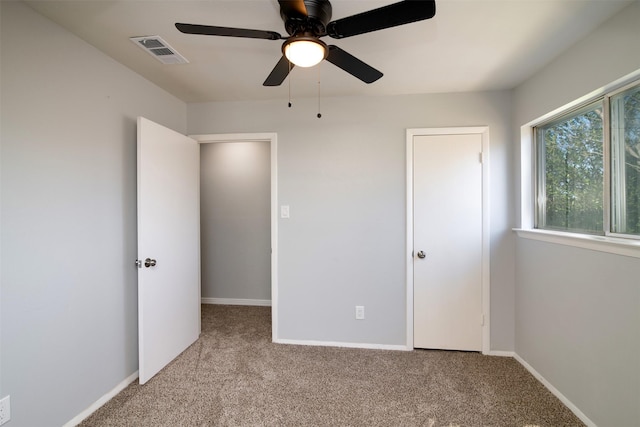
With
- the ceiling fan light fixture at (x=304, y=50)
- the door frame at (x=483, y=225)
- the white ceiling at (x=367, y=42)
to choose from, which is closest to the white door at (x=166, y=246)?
the white ceiling at (x=367, y=42)

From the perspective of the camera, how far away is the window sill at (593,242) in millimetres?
1457

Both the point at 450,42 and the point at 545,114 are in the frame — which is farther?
the point at 545,114

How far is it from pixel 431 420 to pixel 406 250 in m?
1.29

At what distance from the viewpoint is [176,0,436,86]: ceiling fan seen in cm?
108

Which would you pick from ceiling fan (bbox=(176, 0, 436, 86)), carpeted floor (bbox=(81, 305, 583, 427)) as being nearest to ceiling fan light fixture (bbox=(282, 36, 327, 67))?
ceiling fan (bbox=(176, 0, 436, 86))

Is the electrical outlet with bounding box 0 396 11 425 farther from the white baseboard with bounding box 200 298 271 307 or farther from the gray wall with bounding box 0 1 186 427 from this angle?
the white baseboard with bounding box 200 298 271 307

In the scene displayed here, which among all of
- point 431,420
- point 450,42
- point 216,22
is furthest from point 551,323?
point 216,22

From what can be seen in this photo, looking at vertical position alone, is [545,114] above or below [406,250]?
above

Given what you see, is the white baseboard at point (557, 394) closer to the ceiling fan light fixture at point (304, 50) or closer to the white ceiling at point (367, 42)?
the white ceiling at point (367, 42)

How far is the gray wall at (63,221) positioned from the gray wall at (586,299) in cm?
312

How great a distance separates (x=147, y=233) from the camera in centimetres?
216

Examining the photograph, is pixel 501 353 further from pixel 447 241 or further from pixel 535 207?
pixel 535 207

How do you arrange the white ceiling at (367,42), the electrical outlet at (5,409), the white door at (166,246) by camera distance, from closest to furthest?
the electrical outlet at (5,409) < the white ceiling at (367,42) < the white door at (166,246)

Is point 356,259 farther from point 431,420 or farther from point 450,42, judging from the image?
point 450,42
